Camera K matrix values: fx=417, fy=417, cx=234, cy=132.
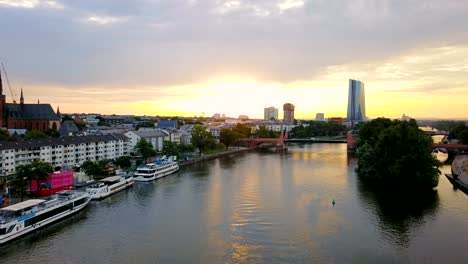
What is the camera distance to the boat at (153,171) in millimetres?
16141

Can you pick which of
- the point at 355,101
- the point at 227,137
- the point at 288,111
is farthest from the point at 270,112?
the point at 227,137

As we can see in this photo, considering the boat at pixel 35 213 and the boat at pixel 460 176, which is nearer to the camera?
the boat at pixel 35 213

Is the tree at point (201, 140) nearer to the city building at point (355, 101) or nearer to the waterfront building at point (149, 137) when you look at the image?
the waterfront building at point (149, 137)

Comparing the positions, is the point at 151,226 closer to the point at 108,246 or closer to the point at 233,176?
the point at 108,246

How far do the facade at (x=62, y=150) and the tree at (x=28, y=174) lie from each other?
289 cm

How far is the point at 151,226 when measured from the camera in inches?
383

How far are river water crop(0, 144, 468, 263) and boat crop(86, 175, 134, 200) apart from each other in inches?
10.2

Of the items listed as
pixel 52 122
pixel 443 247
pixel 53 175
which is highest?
pixel 52 122

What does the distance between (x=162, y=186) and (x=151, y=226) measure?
539cm

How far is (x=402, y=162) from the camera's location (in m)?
14.2

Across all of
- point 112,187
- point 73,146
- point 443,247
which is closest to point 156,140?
point 73,146

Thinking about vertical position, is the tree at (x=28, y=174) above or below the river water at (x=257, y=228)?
above

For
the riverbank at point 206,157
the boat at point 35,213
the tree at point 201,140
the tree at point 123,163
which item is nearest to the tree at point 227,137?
the riverbank at point 206,157

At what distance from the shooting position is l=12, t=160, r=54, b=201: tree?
38.9ft
